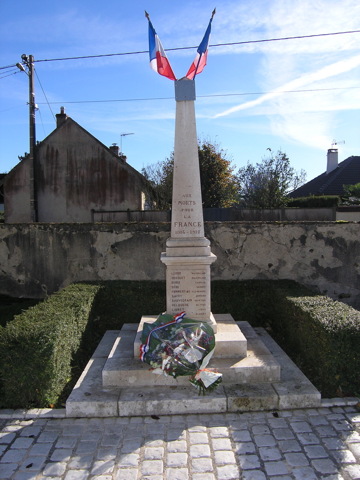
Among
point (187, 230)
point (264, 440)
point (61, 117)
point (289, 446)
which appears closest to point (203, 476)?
point (264, 440)

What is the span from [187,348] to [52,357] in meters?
1.53

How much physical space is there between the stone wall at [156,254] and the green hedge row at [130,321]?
0.86 meters

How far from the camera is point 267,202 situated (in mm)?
21547

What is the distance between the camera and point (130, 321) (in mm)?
6797

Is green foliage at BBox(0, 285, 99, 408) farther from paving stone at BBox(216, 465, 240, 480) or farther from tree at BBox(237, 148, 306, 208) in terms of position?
tree at BBox(237, 148, 306, 208)

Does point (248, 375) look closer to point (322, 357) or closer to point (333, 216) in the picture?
point (322, 357)

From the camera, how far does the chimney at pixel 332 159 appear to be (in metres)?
26.5

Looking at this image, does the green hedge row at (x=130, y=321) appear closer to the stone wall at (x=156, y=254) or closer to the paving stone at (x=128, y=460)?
the stone wall at (x=156, y=254)

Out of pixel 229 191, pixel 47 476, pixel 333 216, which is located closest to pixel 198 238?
pixel 47 476

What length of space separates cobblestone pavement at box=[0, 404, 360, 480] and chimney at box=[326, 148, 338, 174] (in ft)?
83.9

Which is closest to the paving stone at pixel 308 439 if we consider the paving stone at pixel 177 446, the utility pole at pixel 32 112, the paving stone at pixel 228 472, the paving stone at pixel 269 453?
the paving stone at pixel 269 453

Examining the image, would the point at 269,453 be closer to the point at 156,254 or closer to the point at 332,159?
the point at 156,254

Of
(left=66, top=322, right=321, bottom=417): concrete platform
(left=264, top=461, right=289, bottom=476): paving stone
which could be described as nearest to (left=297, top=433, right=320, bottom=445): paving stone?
(left=264, top=461, right=289, bottom=476): paving stone

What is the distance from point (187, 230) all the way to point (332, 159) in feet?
81.7
